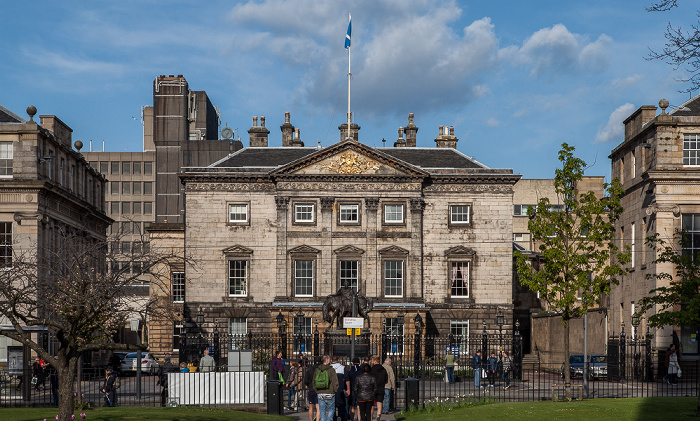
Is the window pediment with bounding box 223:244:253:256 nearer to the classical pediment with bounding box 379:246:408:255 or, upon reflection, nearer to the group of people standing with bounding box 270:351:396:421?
the classical pediment with bounding box 379:246:408:255

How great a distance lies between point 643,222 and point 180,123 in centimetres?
5896

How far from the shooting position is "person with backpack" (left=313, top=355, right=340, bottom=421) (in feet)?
78.4

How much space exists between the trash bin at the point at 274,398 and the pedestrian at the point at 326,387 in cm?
528

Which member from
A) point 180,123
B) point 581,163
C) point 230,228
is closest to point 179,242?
point 230,228

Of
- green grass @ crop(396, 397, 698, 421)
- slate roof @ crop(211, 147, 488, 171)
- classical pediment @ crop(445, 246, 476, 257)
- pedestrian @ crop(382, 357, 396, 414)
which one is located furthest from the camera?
slate roof @ crop(211, 147, 488, 171)

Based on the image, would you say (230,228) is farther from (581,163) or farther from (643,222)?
(581,163)

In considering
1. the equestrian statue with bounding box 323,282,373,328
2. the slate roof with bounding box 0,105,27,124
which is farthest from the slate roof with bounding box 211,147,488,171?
the equestrian statue with bounding box 323,282,373,328

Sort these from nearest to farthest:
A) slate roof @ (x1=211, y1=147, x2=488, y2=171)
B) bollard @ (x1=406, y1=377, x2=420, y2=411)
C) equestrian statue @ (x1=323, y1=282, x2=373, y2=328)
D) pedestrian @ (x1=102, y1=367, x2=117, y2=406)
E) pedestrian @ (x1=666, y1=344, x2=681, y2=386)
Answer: bollard @ (x1=406, y1=377, x2=420, y2=411), pedestrian @ (x1=102, y1=367, x2=117, y2=406), pedestrian @ (x1=666, y1=344, x2=681, y2=386), equestrian statue @ (x1=323, y1=282, x2=373, y2=328), slate roof @ (x1=211, y1=147, x2=488, y2=171)

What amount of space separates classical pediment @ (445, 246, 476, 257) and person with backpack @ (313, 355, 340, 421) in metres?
37.8

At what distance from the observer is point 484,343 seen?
146 feet

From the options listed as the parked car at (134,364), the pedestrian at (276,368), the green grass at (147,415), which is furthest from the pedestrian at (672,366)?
the parked car at (134,364)

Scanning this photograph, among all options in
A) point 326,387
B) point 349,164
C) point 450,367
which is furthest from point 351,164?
point 326,387

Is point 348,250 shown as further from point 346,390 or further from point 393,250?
point 346,390

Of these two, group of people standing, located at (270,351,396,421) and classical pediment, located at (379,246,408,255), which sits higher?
classical pediment, located at (379,246,408,255)
